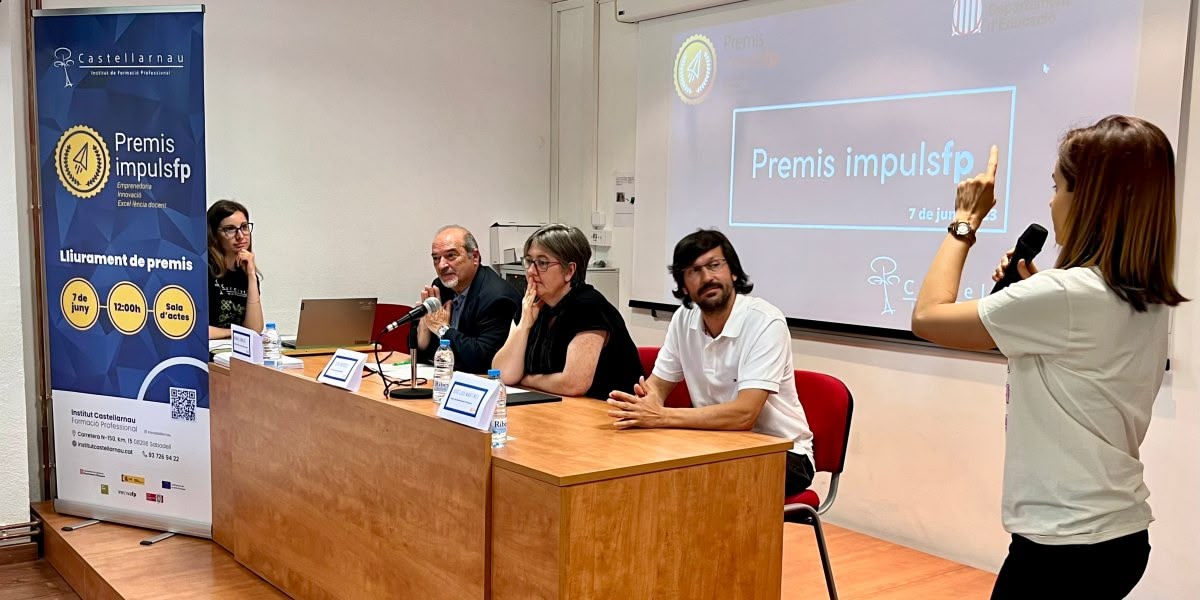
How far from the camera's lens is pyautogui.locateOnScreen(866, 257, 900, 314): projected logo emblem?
4.27 meters

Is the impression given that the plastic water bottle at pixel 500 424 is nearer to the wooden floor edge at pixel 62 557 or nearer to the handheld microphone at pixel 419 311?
the handheld microphone at pixel 419 311

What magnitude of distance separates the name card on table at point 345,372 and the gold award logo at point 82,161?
150cm

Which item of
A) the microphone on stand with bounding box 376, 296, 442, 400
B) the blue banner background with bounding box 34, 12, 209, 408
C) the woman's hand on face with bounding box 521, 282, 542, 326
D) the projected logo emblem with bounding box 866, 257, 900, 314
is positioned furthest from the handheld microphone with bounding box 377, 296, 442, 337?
the projected logo emblem with bounding box 866, 257, 900, 314

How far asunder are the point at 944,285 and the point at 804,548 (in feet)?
8.84

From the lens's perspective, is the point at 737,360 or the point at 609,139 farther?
the point at 609,139

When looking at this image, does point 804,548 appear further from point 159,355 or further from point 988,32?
point 159,355

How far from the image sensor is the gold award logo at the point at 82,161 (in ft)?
13.0

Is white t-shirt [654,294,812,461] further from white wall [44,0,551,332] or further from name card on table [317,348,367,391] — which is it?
white wall [44,0,551,332]

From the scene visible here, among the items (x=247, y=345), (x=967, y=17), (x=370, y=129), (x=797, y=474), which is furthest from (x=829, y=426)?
(x=370, y=129)

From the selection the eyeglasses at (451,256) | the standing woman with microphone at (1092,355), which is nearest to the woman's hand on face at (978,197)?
the standing woman with microphone at (1092,355)

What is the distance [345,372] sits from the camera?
3.08m

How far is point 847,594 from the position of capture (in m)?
3.76

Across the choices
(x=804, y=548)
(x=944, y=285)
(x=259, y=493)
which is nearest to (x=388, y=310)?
(x=259, y=493)

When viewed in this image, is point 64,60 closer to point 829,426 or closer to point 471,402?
point 471,402
